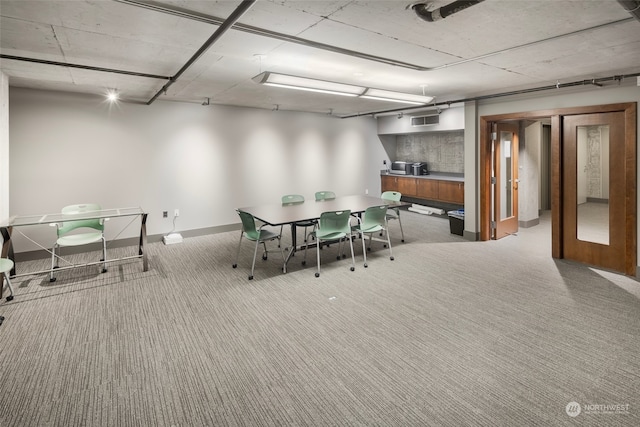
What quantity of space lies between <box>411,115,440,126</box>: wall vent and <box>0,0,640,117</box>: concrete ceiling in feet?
10.1

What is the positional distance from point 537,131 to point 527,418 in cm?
699

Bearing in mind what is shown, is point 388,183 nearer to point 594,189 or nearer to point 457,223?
point 457,223

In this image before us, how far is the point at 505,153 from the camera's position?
260 inches

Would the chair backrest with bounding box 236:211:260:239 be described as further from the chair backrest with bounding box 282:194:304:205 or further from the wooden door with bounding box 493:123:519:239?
the wooden door with bounding box 493:123:519:239

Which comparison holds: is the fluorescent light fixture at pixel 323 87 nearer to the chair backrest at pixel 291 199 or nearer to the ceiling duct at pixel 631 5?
the chair backrest at pixel 291 199

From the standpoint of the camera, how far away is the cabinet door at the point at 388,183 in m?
9.84

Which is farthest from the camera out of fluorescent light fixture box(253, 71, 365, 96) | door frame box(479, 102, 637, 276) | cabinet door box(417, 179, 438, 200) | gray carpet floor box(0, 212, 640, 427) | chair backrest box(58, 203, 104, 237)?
cabinet door box(417, 179, 438, 200)

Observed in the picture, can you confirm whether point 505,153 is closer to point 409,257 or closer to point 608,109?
point 608,109

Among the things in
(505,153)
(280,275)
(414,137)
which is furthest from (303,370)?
(414,137)

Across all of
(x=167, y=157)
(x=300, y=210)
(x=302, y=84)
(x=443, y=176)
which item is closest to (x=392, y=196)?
(x=300, y=210)

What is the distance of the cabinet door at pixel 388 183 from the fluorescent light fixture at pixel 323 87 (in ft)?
14.1

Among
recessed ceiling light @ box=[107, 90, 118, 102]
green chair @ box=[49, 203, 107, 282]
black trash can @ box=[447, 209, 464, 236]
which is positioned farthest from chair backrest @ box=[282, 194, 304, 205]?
recessed ceiling light @ box=[107, 90, 118, 102]

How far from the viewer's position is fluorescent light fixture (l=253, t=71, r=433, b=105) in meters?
3.87

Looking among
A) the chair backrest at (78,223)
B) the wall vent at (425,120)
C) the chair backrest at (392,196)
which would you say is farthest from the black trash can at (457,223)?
the chair backrest at (78,223)
